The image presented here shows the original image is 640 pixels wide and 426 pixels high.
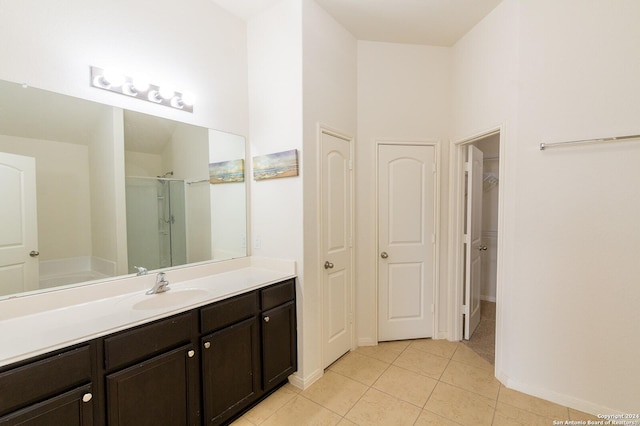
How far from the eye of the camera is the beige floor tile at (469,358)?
2.40m


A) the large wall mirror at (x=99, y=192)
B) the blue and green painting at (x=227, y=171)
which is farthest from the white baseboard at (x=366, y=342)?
the blue and green painting at (x=227, y=171)

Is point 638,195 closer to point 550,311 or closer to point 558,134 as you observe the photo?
point 558,134

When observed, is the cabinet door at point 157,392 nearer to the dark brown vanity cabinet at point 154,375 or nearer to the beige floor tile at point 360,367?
the dark brown vanity cabinet at point 154,375

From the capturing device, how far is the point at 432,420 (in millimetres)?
1783

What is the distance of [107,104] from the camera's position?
167 cm

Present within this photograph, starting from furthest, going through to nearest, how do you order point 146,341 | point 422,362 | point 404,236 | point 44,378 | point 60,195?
1. point 404,236
2. point 422,362
3. point 60,195
4. point 146,341
5. point 44,378

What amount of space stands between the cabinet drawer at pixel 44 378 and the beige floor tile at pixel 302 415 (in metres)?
1.15

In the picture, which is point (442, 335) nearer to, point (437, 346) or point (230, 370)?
point (437, 346)

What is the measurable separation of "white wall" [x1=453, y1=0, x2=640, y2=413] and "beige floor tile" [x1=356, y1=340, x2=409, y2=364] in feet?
2.84

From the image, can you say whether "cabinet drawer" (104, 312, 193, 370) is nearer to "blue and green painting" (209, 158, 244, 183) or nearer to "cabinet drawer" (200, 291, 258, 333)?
"cabinet drawer" (200, 291, 258, 333)

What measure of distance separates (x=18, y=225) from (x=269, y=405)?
1.86 m

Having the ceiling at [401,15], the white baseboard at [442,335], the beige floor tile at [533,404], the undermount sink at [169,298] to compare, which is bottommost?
the beige floor tile at [533,404]

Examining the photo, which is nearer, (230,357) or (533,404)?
(230,357)

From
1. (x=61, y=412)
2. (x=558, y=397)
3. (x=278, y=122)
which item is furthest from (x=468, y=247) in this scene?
(x=61, y=412)
